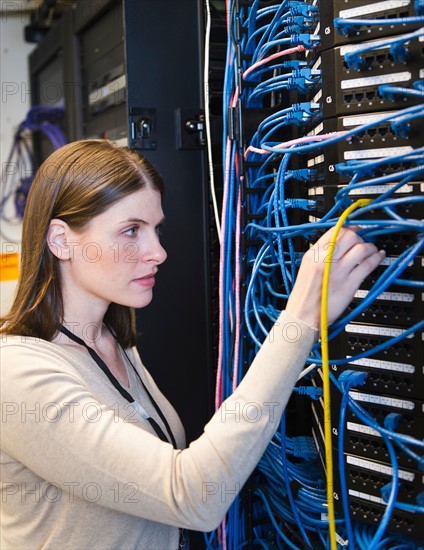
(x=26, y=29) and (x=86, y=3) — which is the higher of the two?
(x=26, y=29)

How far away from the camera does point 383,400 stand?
0.96 meters

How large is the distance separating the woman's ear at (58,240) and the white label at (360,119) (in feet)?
1.61

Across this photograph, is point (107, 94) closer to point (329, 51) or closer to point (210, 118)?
point (210, 118)

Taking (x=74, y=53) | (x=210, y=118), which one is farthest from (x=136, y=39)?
(x=74, y=53)

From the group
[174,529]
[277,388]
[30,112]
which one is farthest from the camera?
[30,112]

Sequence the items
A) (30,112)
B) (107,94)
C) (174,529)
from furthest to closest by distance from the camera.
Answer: (30,112) → (107,94) → (174,529)

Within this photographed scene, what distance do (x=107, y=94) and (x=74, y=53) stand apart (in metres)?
0.36

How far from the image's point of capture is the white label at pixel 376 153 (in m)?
0.88

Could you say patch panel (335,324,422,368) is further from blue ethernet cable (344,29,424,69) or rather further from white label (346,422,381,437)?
blue ethernet cable (344,29,424,69)

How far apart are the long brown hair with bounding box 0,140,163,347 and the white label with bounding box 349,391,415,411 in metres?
0.50

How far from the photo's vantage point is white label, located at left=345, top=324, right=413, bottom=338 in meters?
0.94

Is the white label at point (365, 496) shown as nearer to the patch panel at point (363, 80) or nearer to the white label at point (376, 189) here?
the white label at point (376, 189)

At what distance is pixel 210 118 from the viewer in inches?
56.3

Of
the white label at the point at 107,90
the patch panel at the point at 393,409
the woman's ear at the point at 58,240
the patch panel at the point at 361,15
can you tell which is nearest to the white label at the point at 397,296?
the patch panel at the point at 393,409
